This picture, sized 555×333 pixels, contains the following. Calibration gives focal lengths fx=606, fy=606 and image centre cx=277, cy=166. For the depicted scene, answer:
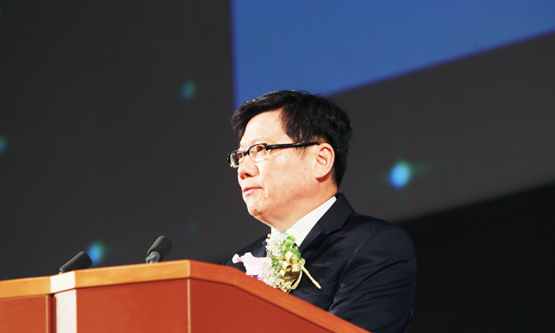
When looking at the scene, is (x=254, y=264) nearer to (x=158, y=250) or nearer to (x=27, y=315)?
(x=158, y=250)

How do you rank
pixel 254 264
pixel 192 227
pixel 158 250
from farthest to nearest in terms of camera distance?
1. pixel 192 227
2. pixel 254 264
3. pixel 158 250

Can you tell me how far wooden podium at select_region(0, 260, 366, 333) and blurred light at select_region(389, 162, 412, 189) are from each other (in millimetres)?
1584

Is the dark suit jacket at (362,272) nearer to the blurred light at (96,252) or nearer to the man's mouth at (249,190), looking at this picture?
the man's mouth at (249,190)

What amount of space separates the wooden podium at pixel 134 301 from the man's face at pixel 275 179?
39.5 inches

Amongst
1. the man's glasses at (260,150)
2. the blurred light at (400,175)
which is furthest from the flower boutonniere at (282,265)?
the blurred light at (400,175)

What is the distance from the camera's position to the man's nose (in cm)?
188

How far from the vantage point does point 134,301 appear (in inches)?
31.5

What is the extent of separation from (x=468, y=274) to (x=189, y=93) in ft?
5.27

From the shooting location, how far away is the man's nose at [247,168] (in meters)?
Result: 1.88

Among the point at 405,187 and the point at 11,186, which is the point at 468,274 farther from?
the point at 11,186

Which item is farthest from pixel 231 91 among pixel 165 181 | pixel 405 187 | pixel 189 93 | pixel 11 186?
pixel 11 186

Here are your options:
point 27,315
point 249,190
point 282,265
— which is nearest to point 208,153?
point 249,190

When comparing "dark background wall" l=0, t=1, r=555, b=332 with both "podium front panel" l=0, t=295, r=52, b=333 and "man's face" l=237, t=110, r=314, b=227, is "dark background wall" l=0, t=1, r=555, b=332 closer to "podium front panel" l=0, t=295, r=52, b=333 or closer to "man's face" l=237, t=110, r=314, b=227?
"man's face" l=237, t=110, r=314, b=227

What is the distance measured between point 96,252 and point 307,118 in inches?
59.8
